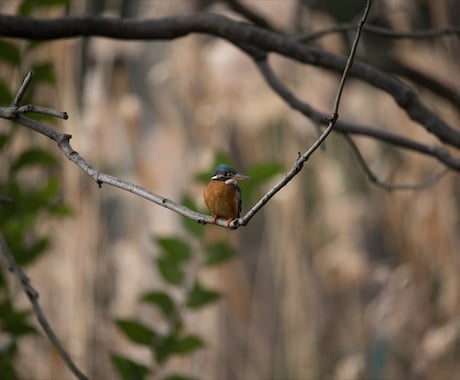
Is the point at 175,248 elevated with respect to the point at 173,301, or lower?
elevated

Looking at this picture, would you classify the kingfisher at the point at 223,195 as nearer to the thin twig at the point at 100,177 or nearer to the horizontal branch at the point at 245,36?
the thin twig at the point at 100,177

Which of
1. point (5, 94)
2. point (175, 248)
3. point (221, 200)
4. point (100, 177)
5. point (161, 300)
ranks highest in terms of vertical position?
point (5, 94)

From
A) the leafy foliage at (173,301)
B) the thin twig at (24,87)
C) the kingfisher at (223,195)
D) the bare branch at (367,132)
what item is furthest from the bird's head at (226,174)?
the leafy foliage at (173,301)

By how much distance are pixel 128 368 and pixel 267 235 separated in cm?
118

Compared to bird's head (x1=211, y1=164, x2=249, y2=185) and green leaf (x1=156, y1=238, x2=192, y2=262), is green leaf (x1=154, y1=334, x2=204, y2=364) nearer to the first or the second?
green leaf (x1=156, y1=238, x2=192, y2=262)

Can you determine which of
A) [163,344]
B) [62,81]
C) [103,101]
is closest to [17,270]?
[163,344]

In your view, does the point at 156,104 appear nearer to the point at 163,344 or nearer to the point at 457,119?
the point at 457,119

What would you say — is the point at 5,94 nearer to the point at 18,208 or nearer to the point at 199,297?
the point at 18,208

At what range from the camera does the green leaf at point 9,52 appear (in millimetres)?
2174

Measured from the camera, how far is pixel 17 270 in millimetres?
1492

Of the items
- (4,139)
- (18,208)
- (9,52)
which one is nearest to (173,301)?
(18,208)

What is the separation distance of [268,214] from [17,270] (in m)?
1.60

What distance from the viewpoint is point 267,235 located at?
10.6 feet

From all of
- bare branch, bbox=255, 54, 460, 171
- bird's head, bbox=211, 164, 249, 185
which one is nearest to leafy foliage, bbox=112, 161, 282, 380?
bare branch, bbox=255, 54, 460, 171
